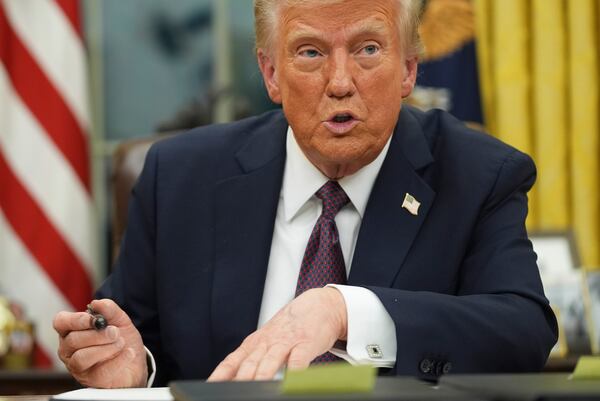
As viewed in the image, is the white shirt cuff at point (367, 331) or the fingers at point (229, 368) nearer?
the fingers at point (229, 368)

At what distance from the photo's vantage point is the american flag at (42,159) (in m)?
4.73

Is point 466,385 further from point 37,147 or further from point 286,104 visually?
point 37,147

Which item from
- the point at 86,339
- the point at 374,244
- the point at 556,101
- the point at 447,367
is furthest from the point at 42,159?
the point at 447,367

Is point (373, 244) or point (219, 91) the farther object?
point (219, 91)

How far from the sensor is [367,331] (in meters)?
1.88

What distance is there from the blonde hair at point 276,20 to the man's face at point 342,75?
3 cm

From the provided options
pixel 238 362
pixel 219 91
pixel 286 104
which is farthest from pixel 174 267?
pixel 219 91

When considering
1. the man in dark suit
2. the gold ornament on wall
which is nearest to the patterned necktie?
the man in dark suit

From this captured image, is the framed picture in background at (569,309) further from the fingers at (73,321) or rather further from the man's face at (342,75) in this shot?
the fingers at (73,321)

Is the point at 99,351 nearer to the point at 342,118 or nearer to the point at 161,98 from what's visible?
the point at 342,118

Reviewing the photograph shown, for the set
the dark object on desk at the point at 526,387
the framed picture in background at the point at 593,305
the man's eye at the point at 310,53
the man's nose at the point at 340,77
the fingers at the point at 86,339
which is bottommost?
the framed picture in background at the point at 593,305

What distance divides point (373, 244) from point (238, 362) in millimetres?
689

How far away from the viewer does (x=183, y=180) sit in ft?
8.34

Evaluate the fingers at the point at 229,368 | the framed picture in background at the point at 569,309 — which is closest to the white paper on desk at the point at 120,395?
the fingers at the point at 229,368
